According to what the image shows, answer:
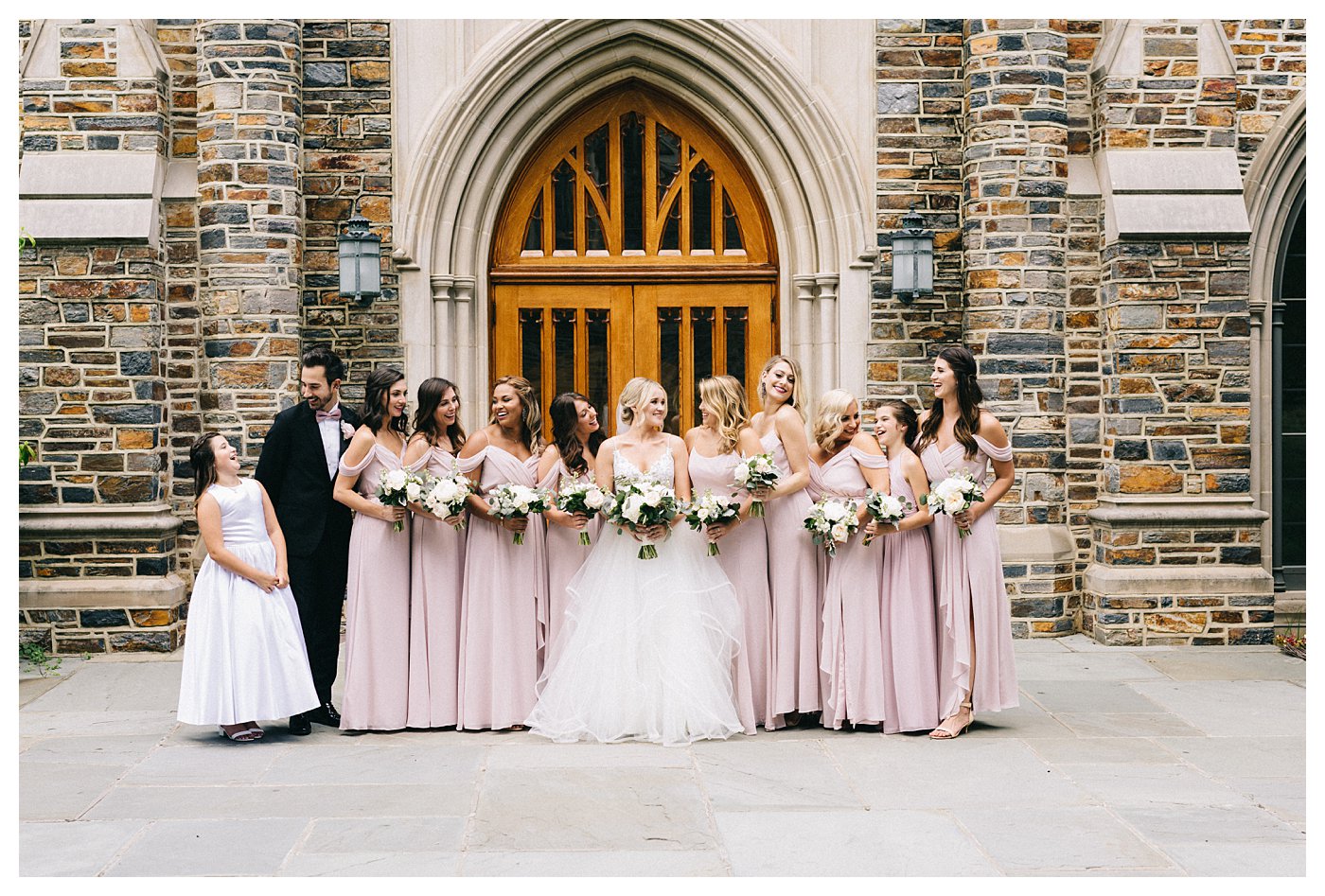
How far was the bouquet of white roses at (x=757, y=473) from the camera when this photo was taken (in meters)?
6.02

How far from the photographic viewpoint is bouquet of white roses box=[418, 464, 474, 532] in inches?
238

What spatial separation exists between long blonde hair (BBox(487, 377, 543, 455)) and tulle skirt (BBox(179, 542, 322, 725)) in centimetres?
151

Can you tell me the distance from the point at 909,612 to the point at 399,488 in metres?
2.64

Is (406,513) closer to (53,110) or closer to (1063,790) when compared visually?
(1063,790)

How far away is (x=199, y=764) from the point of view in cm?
567

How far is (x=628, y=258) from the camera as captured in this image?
9.62 m

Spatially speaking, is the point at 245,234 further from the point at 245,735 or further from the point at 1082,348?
the point at 1082,348

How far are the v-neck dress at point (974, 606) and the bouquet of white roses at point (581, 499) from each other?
1734 mm

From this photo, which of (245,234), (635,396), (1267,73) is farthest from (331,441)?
(1267,73)

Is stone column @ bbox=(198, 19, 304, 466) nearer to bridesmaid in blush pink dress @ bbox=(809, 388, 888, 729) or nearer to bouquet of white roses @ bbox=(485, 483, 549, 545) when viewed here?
bouquet of white roses @ bbox=(485, 483, 549, 545)

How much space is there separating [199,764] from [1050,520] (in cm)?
600

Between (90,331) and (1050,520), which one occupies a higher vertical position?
Result: (90,331)

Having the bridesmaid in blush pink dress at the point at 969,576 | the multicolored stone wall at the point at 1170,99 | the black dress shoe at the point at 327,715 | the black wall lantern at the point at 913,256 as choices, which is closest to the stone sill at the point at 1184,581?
the black wall lantern at the point at 913,256

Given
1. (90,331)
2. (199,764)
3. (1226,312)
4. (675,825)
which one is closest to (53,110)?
(90,331)
